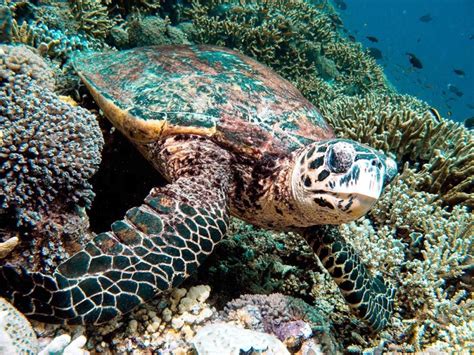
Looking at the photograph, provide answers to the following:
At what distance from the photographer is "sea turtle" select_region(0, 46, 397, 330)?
69.7 inches

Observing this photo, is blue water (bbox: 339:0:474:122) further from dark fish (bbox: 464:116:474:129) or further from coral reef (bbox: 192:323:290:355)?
coral reef (bbox: 192:323:290:355)

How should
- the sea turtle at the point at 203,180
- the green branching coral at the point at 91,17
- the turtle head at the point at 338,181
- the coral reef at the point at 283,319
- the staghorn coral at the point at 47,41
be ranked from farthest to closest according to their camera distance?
1. the green branching coral at the point at 91,17
2. the staghorn coral at the point at 47,41
3. the coral reef at the point at 283,319
4. the turtle head at the point at 338,181
5. the sea turtle at the point at 203,180

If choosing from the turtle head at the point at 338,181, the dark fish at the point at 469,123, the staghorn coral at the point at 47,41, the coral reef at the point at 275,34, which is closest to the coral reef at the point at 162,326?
the turtle head at the point at 338,181

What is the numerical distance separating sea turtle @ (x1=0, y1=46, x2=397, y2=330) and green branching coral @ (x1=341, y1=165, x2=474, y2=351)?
28 centimetres

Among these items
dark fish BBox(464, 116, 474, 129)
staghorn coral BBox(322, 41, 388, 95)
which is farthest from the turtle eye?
staghorn coral BBox(322, 41, 388, 95)

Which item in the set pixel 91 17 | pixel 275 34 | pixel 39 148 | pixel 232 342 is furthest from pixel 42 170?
pixel 275 34

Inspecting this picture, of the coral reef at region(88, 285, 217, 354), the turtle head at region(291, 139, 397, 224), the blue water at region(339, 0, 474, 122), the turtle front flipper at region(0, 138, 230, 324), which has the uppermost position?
the blue water at region(339, 0, 474, 122)

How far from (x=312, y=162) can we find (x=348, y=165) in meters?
0.30

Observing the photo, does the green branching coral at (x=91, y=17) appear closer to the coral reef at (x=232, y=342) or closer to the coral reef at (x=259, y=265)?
the coral reef at (x=259, y=265)

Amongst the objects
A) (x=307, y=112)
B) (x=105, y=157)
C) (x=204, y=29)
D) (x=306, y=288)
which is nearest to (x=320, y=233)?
(x=306, y=288)

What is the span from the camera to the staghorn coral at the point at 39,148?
1985 millimetres

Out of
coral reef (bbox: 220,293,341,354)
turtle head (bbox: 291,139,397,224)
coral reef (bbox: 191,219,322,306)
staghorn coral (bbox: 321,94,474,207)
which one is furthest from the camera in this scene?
staghorn coral (bbox: 321,94,474,207)

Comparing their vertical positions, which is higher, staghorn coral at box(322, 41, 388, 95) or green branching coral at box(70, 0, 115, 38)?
staghorn coral at box(322, 41, 388, 95)

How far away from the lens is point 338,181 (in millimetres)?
2234
